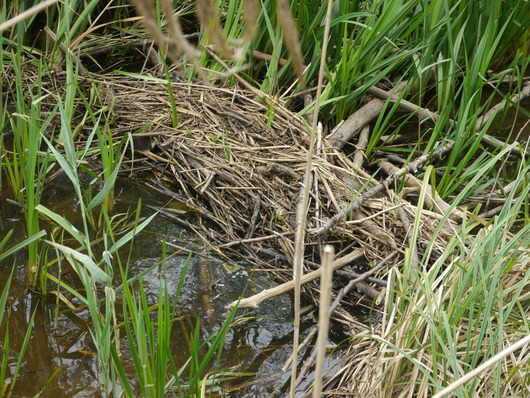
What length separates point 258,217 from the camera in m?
2.43

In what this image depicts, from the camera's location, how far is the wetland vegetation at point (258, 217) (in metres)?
1.62

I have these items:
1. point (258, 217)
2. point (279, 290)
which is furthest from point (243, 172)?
point (279, 290)

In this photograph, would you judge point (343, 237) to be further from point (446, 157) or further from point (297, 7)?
point (297, 7)

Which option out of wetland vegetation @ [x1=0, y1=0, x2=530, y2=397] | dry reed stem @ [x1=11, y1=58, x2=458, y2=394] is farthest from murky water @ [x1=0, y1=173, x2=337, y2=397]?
dry reed stem @ [x1=11, y1=58, x2=458, y2=394]

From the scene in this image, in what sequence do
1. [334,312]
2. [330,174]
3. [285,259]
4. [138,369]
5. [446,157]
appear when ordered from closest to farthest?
[138,369] < [334,312] < [285,259] < [330,174] < [446,157]

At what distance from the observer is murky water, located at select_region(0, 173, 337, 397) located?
1.76 m

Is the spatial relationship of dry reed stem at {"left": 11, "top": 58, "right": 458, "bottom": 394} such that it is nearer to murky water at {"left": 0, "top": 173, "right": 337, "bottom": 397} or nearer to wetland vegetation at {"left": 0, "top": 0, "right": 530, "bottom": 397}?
wetland vegetation at {"left": 0, "top": 0, "right": 530, "bottom": 397}

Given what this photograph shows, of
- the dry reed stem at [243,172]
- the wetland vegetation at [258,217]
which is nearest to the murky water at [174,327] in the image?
the wetland vegetation at [258,217]

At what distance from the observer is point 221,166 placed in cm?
260

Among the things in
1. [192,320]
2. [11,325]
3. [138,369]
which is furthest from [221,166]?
[138,369]

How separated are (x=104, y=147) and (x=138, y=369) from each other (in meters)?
0.99

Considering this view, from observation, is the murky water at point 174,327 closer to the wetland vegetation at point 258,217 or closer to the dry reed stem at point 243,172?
the wetland vegetation at point 258,217

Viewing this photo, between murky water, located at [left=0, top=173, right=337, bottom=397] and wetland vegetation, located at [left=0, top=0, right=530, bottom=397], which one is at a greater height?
wetland vegetation, located at [left=0, top=0, right=530, bottom=397]

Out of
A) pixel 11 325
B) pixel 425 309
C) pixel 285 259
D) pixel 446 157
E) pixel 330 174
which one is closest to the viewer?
pixel 425 309
